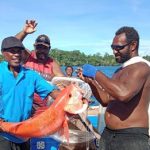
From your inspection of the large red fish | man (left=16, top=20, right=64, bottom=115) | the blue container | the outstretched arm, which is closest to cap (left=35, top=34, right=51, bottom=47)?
man (left=16, top=20, right=64, bottom=115)

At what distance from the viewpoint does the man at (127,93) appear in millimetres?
4395

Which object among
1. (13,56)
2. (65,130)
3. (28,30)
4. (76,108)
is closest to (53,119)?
(65,130)

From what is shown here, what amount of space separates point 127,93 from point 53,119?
1.01 metres

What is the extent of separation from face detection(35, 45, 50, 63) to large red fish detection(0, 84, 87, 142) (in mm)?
1840

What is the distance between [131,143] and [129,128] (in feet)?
0.54

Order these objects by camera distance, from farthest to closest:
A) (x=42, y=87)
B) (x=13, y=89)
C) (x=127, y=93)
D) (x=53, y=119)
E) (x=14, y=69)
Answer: (x=42, y=87)
(x=14, y=69)
(x=13, y=89)
(x=53, y=119)
(x=127, y=93)

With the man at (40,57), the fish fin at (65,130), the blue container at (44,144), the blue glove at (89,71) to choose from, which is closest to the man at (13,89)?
the fish fin at (65,130)

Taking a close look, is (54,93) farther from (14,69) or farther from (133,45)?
(133,45)

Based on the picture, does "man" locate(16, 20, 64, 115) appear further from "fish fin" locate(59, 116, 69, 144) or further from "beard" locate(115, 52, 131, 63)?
"beard" locate(115, 52, 131, 63)

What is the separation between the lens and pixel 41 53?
676 centimetres

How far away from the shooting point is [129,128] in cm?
466

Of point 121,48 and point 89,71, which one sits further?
point 121,48

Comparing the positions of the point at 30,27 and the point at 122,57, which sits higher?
the point at 30,27

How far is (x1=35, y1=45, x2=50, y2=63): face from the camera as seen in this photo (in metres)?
6.73
